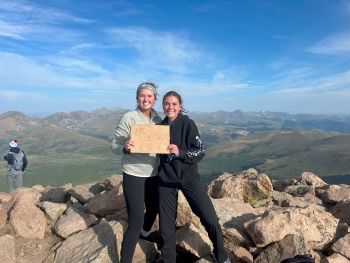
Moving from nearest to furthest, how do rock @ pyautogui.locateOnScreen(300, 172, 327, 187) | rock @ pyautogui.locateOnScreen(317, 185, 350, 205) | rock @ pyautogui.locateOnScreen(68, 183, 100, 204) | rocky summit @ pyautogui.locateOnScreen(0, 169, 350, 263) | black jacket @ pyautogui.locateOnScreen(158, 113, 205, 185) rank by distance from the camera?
black jacket @ pyautogui.locateOnScreen(158, 113, 205, 185)
rocky summit @ pyautogui.locateOnScreen(0, 169, 350, 263)
rock @ pyautogui.locateOnScreen(317, 185, 350, 205)
rock @ pyautogui.locateOnScreen(68, 183, 100, 204)
rock @ pyautogui.locateOnScreen(300, 172, 327, 187)

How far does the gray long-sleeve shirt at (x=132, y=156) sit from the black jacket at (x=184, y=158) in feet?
1.29

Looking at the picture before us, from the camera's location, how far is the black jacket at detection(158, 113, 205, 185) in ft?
22.8

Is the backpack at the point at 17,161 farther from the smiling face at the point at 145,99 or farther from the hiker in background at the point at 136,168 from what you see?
the smiling face at the point at 145,99

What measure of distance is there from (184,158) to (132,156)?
1632mm

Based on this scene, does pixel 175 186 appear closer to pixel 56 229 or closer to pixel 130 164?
pixel 130 164

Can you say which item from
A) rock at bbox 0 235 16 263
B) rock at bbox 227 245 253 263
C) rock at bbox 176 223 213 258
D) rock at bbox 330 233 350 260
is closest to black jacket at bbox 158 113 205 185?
rock at bbox 176 223 213 258

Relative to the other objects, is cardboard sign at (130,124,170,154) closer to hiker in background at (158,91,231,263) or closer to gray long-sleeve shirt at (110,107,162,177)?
hiker in background at (158,91,231,263)

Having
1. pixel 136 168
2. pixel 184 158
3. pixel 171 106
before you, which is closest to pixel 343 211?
pixel 184 158

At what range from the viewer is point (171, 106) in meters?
7.28

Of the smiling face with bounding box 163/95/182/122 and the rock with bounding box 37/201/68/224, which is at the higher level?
the smiling face with bounding box 163/95/182/122

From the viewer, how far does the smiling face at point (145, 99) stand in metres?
7.41

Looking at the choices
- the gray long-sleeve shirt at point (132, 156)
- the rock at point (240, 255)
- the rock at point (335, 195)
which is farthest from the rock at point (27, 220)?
the rock at point (335, 195)

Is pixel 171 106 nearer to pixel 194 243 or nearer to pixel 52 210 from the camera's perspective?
pixel 194 243

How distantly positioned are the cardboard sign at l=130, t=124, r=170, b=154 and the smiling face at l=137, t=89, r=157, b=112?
708 millimetres
